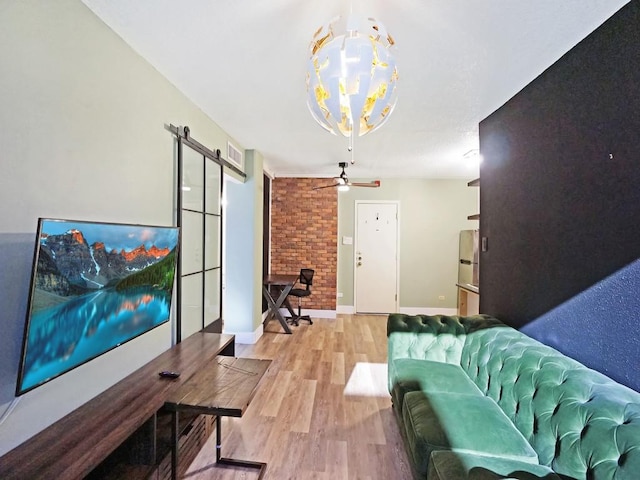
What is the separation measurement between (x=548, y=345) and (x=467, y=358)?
57 cm

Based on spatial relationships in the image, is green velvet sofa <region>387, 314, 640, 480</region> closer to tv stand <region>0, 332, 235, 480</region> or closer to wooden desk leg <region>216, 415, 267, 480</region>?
wooden desk leg <region>216, 415, 267, 480</region>

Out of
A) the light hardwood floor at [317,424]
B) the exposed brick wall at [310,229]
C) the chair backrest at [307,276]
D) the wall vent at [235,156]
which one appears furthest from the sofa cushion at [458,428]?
the exposed brick wall at [310,229]

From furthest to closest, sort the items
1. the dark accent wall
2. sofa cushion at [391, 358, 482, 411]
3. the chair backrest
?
the chair backrest → sofa cushion at [391, 358, 482, 411] → the dark accent wall

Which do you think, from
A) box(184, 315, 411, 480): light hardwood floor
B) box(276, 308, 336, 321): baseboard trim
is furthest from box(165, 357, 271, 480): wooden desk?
box(276, 308, 336, 321): baseboard trim

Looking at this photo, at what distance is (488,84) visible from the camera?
90.0 inches

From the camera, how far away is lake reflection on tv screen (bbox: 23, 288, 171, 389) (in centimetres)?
116

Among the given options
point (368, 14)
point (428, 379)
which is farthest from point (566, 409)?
point (368, 14)

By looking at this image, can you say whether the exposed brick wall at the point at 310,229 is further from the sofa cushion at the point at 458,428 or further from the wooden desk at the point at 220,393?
the sofa cushion at the point at 458,428

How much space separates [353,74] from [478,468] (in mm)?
1658

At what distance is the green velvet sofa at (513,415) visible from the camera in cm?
124

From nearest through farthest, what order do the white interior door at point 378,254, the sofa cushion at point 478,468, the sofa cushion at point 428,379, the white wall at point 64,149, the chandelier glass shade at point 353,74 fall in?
the chandelier glass shade at point 353,74, the white wall at point 64,149, the sofa cushion at point 478,468, the sofa cushion at point 428,379, the white interior door at point 378,254

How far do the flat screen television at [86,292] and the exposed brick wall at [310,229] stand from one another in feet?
12.8

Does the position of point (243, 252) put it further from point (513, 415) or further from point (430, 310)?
point (430, 310)

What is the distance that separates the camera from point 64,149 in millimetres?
1415
